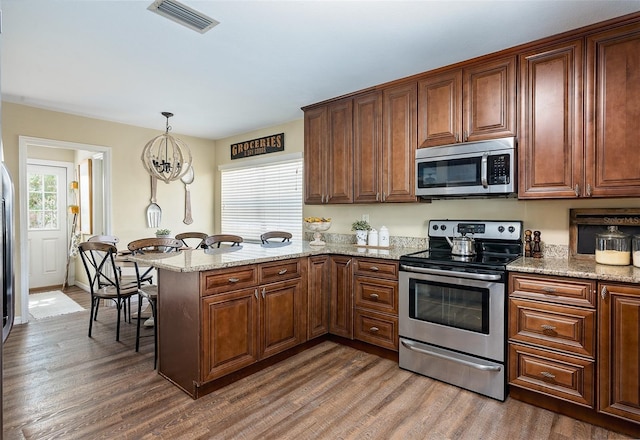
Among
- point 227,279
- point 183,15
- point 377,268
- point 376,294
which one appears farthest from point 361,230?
point 183,15

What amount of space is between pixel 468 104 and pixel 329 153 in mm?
1463

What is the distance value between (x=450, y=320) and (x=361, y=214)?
168 cm

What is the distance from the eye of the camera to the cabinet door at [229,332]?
2.42 metres

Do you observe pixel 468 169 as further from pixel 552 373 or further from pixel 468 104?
pixel 552 373

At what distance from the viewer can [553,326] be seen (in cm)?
226

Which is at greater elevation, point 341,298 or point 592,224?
point 592,224

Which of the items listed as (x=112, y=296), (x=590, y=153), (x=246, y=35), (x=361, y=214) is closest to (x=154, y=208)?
(x=112, y=296)

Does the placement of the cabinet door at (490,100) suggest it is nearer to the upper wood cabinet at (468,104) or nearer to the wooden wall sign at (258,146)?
the upper wood cabinet at (468,104)

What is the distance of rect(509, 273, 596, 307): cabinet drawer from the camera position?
2.15 metres

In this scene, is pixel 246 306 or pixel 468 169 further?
pixel 468 169

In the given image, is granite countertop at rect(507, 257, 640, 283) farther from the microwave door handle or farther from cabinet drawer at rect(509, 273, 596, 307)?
the microwave door handle

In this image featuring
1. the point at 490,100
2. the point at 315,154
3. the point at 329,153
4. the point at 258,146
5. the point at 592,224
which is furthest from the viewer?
the point at 258,146

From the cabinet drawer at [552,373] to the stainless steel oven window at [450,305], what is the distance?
0.89 feet

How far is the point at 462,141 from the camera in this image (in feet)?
9.47
